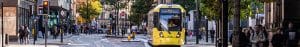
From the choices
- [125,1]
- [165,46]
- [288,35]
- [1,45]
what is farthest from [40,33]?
[288,35]

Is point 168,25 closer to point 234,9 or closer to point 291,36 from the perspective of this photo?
point 291,36

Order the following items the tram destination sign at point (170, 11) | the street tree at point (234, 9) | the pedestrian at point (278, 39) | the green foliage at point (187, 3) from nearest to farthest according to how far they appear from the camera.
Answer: the street tree at point (234, 9) < the pedestrian at point (278, 39) < the tram destination sign at point (170, 11) < the green foliage at point (187, 3)

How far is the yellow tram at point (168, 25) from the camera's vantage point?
3816cm

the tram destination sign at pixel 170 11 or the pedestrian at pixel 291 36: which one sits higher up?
the tram destination sign at pixel 170 11

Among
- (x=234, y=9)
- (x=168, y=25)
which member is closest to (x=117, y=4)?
(x=168, y=25)

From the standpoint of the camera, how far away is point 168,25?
3816 cm

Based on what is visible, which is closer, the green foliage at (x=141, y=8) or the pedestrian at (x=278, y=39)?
the pedestrian at (x=278, y=39)

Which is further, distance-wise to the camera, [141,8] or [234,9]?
[141,8]

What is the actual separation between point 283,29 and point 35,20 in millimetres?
34546

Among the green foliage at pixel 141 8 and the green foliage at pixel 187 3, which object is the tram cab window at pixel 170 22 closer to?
the green foliage at pixel 187 3

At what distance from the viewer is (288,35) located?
30.8 m

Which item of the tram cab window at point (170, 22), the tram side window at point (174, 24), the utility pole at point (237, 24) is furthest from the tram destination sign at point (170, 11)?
the utility pole at point (237, 24)

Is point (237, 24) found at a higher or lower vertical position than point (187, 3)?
lower

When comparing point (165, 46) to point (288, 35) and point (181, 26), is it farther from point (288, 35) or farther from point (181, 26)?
point (288, 35)
